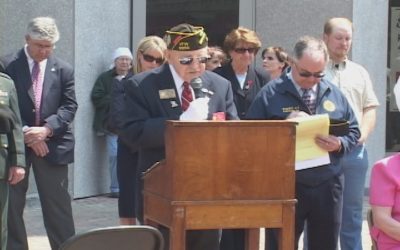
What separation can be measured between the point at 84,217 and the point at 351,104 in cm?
390

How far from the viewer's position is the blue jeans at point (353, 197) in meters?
6.75

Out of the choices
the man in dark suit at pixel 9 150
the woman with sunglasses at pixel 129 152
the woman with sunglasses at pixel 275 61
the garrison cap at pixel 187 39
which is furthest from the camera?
the woman with sunglasses at pixel 275 61

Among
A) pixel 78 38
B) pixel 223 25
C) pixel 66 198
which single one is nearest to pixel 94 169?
pixel 78 38

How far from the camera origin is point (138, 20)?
1151cm

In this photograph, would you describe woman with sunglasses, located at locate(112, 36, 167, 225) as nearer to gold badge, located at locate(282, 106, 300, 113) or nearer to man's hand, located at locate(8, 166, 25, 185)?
man's hand, located at locate(8, 166, 25, 185)

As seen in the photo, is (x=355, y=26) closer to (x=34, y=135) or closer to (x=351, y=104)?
(x=351, y=104)

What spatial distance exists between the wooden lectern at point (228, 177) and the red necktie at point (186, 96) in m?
0.72

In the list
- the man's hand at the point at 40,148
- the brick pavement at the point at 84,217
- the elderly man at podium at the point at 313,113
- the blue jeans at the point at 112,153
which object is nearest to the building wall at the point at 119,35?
the blue jeans at the point at 112,153

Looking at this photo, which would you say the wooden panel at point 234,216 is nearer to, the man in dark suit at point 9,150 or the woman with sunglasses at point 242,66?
the man in dark suit at point 9,150

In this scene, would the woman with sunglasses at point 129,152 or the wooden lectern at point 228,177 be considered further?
the woman with sunglasses at point 129,152

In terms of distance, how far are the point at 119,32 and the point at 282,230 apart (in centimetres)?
711

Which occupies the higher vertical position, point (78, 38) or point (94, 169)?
point (78, 38)

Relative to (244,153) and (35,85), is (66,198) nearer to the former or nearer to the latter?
(35,85)

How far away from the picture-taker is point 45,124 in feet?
22.6
